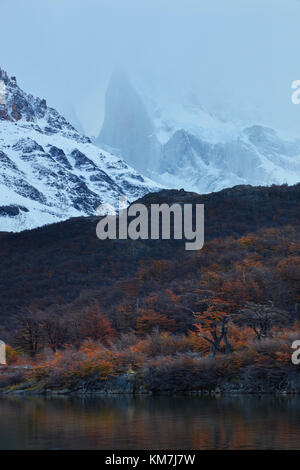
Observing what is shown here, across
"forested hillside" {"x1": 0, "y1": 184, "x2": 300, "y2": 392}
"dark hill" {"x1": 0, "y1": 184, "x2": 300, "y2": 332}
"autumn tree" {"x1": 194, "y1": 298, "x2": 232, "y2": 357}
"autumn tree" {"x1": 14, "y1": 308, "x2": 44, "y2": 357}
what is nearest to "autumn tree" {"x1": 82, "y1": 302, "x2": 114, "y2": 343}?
"forested hillside" {"x1": 0, "y1": 184, "x2": 300, "y2": 392}

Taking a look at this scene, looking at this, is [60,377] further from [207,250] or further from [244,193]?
[244,193]

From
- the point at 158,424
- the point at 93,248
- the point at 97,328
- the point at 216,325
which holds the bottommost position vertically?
the point at 158,424

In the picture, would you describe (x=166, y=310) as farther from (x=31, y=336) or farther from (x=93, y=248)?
(x=93, y=248)

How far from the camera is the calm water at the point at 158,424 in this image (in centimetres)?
2411

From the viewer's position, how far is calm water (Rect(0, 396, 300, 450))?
24.1 m

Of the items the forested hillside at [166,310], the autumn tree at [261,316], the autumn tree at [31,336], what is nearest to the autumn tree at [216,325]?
the forested hillside at [166,310]

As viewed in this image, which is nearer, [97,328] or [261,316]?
[261,316]

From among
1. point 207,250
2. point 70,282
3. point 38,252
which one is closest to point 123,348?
point 207,250

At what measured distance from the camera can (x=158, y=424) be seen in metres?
28.7

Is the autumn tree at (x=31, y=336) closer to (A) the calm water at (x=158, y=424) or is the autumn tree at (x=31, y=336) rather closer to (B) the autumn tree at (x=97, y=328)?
(B) the autumn tree at (x=97, y=328)

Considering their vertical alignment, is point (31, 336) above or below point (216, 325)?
above

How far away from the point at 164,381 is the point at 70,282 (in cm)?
6734

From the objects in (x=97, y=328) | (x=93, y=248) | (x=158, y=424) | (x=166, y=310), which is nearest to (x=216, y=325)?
(x=166, y=310)

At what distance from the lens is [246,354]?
45219 mm
